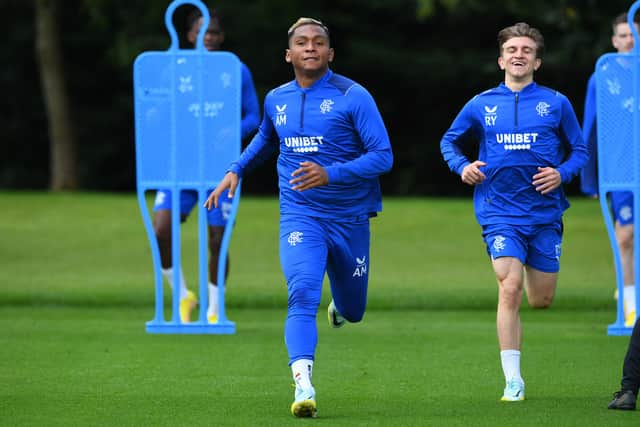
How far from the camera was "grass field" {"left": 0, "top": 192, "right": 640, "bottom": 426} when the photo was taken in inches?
285

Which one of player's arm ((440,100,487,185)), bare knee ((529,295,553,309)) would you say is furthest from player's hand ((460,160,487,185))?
bare knee ((529,295,553,309))

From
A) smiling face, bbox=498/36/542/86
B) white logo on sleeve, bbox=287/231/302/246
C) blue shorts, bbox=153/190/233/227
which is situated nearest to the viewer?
white logo on sleeve, bbox=287/231/302/246

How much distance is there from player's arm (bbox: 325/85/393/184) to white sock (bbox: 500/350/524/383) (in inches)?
49.5

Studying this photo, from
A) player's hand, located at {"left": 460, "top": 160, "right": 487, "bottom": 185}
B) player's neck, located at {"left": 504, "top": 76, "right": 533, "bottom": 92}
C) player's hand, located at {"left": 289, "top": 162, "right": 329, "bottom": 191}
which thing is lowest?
player's hand, located at {"left": 460, "top": 160, "right": 487, "bottom": 185}

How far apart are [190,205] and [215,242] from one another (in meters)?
0.40

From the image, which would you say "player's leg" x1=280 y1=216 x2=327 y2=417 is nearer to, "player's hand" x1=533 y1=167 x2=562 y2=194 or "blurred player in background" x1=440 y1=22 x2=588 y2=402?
"blurred player in background" x1=440 y1=22 x2=588 y2=402

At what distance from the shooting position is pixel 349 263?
7617mm

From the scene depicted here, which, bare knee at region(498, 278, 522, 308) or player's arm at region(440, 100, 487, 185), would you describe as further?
player's arm at region(440, 100, 487, 185)

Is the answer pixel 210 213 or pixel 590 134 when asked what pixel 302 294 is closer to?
pixel 210 213

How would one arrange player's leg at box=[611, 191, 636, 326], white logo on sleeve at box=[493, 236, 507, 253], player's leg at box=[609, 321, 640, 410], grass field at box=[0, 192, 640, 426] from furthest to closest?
player's leg at box=[611, 191, 636, 326] → white logo on sleeve at box=[493, 236, 507, 253] → grass field at box=[0, 192, 640, 426] → player's leg at box=[609, 321, 640, 410]

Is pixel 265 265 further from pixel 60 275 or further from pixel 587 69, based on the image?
pixel 587 69

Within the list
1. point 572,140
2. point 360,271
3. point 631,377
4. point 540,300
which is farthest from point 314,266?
point 572,140

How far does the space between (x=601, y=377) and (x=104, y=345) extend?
12.1ft

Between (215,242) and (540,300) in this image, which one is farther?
(215,242)
